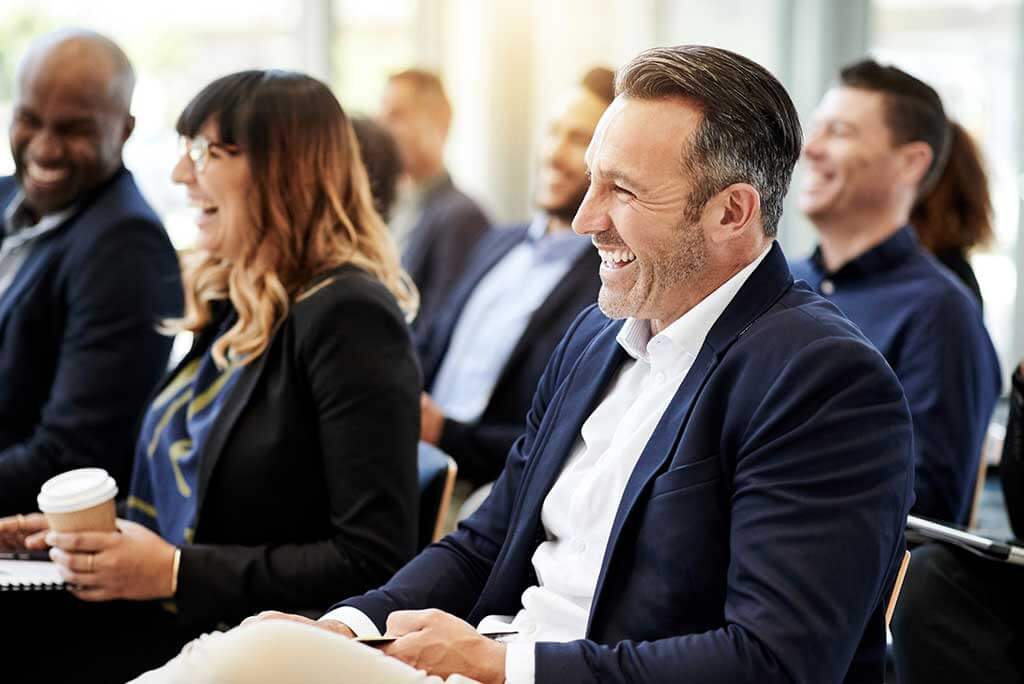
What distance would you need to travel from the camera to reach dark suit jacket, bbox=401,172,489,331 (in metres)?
3.99

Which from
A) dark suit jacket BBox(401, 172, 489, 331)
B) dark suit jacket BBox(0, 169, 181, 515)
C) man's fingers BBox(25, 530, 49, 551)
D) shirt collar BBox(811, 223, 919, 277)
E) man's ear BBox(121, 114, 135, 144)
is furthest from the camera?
dark suit jacket BBox(401, 172, 489, 331)

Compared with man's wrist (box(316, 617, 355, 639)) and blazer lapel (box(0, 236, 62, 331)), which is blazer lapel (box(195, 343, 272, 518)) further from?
blazer lapel (box(0, 236, 62, 331))

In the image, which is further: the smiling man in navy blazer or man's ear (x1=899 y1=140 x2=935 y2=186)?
man's ear (x1=899 y1=140 x2=935 y2=186)

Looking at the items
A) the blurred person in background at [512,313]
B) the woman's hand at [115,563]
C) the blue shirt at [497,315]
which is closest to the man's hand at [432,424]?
the blurred person in background at [512,313]

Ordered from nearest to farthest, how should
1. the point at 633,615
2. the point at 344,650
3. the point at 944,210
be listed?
the point at 344,650
the point at 633,615
the point at 944,210

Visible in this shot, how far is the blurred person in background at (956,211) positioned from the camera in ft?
10.3

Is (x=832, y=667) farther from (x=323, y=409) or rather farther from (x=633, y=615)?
(x=323, y=409)

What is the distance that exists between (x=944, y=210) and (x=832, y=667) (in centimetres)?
219

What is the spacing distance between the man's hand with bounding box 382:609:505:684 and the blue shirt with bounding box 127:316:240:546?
25.4 inches

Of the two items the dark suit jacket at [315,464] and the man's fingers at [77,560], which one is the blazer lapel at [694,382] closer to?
the dark suit jacket at [315,464]

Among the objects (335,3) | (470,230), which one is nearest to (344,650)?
(470,230)

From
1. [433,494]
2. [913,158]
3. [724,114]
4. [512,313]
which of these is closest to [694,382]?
[724,114]

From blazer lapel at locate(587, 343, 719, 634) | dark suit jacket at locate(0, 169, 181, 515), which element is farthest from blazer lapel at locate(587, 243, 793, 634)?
dark suit jacket at locate(0, 169, 181, 515)

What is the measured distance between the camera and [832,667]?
47.9 inches
